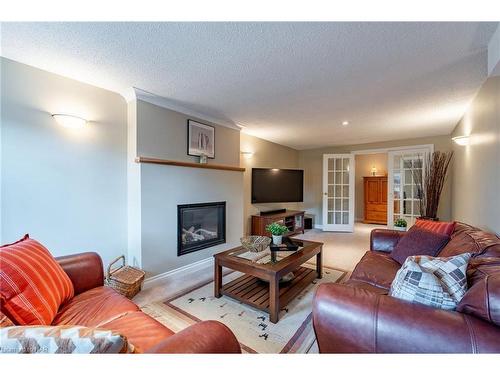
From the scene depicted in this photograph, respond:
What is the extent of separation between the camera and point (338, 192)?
17.8 ft

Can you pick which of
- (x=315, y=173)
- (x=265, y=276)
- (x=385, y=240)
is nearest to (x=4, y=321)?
(x=265, y=276)

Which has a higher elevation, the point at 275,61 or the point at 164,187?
the point at 275,61

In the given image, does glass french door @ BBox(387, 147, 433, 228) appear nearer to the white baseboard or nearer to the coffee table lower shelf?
the coffee table lower shelf

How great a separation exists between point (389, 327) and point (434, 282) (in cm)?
33

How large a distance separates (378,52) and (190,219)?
2593mm

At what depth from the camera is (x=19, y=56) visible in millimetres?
1723

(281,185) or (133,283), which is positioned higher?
(281,185)

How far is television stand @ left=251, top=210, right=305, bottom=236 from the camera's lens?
4137 millimetres

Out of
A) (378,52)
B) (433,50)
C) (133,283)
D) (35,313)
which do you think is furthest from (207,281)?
(433,50)

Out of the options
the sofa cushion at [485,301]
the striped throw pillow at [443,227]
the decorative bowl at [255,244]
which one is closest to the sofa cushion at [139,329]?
the decorative bowl at [255,244]

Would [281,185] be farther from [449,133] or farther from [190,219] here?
[449,133]

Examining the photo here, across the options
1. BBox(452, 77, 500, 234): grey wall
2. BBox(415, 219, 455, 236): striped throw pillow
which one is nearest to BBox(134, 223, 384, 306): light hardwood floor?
BBox(415, 219, 455, 236): striped throw pillow

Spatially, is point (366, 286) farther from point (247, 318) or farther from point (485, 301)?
point (247, 318)
